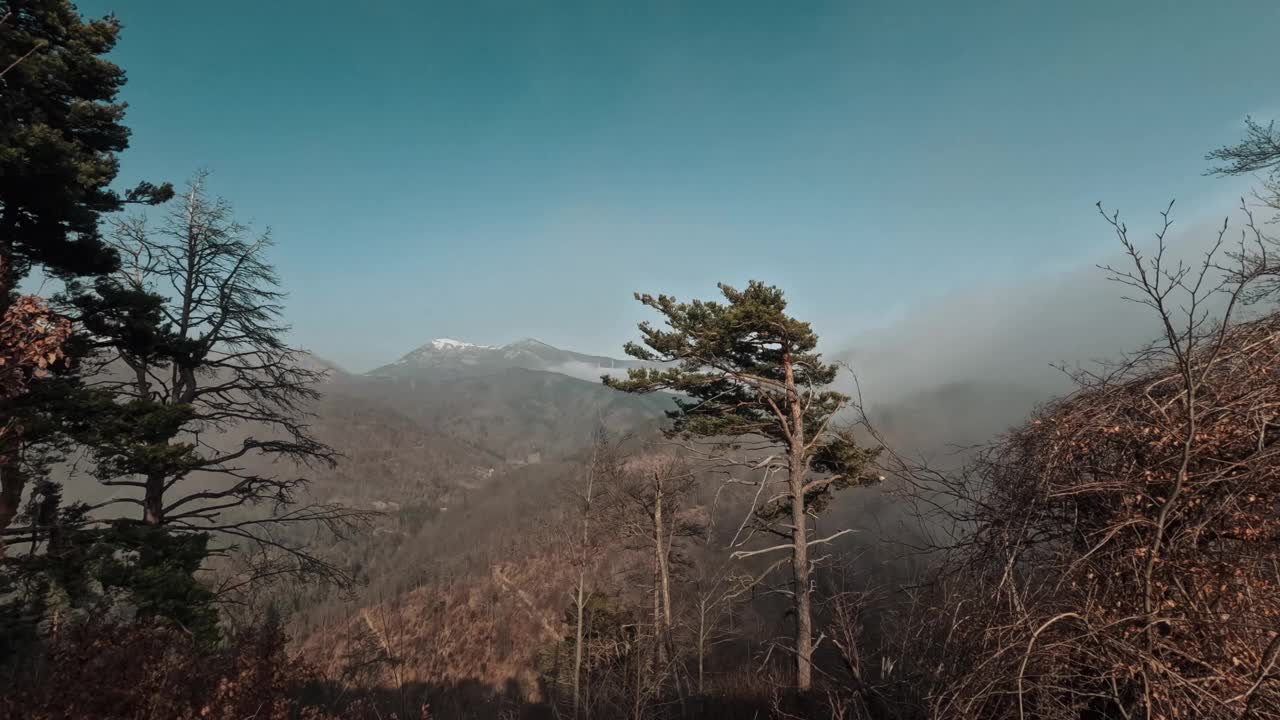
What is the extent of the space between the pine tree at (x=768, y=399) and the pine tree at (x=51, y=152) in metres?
9.86

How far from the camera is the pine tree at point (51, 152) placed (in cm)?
764

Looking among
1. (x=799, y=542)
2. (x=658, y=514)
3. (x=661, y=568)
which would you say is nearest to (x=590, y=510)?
(x=658, y=514)

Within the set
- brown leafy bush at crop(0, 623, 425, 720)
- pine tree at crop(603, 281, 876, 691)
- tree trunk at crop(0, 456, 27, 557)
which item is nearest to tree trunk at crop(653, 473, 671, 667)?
pine tree at crop(603, 281, 876, 691)

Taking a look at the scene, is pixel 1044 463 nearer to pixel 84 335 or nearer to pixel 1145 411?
pixel 1145 411

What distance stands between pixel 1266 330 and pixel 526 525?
274 feet

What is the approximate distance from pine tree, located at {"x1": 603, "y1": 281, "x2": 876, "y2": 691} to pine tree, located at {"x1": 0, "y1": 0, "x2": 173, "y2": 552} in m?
9.86

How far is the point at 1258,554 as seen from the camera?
9.44ft

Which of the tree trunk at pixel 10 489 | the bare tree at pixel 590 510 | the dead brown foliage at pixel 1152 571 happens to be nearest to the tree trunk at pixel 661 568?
the bare tree at pixel 590 510

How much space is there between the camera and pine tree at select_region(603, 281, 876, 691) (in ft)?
33.2

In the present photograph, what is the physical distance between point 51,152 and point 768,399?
12729mm

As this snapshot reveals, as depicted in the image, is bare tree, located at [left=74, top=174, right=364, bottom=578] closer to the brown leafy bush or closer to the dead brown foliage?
the brown leafy bush

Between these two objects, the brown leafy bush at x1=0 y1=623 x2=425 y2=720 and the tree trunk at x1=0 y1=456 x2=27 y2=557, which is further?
the tree trunk at x1=0 y1=456 x2=27 y2=557

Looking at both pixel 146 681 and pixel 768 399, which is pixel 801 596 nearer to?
pixel 768 399

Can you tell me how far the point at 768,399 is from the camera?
10.0 metres
